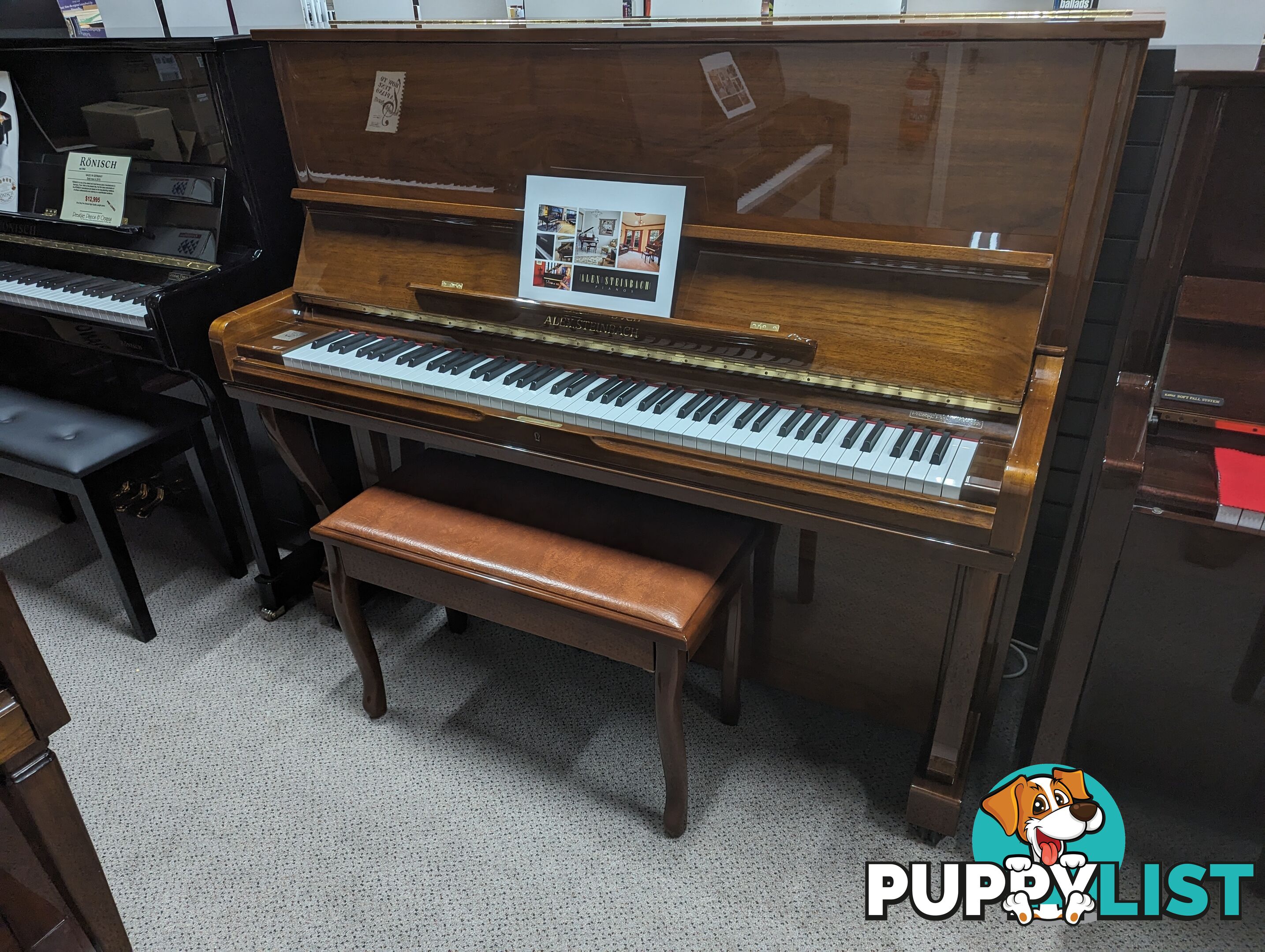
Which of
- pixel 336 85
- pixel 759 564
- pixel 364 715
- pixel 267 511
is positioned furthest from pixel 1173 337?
pixel 267 511

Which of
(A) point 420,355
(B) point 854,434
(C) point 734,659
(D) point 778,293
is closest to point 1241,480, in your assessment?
(B) point 854,434

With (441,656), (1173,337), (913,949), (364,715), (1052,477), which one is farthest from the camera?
(441,656)

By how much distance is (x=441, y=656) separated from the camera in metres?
1.92

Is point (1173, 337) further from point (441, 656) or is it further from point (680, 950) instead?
point (441, 656)

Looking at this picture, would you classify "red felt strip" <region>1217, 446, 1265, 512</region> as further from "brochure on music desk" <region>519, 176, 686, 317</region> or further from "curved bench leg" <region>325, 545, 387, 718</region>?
"curved bench leg" <region>325, 545, 387, 718</region>

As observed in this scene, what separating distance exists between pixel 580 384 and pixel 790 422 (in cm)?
38

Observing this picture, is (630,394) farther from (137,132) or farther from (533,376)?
(137,132)

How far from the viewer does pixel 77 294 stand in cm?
191

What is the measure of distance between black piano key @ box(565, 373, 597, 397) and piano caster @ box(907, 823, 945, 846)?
0.96 m

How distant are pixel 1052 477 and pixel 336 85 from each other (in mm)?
1603

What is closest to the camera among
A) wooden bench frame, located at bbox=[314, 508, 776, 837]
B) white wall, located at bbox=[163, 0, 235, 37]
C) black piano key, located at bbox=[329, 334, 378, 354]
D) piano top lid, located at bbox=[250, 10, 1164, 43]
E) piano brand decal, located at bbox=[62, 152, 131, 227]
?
piano top lid, located at bbox=[250, 10, 1164, 43]

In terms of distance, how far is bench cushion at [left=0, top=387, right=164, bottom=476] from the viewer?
180cm

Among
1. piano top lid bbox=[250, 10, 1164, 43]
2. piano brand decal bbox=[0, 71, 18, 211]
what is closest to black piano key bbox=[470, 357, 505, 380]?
piano top lid bbox=[250, 10, 1164, 43]

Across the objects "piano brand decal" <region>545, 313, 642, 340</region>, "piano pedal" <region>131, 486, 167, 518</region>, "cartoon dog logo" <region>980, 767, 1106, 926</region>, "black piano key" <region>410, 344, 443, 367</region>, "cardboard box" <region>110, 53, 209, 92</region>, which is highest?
"cardboard box" <region>110, 53, 209, 92</region>
